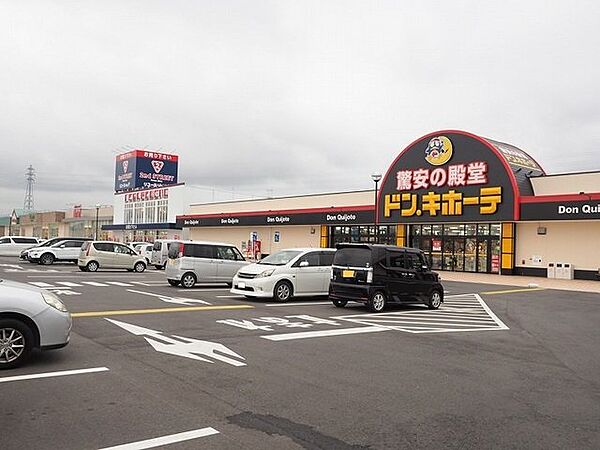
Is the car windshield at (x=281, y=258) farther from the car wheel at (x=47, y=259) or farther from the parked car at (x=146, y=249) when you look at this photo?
the car wheel at (x=47, y=259)

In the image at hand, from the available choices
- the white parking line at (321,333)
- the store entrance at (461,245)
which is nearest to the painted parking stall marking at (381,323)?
the white parking line at (321,333)

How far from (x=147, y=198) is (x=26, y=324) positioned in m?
59.0

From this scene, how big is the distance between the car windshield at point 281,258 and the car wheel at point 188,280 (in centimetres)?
445

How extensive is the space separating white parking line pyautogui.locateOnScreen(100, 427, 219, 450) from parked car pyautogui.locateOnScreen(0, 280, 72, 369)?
128 inches

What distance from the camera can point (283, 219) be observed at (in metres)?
44.0

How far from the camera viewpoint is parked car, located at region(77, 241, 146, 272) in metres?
28.6

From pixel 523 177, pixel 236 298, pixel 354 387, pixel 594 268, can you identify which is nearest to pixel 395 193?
pixel 523 177

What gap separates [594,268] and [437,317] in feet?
62.1

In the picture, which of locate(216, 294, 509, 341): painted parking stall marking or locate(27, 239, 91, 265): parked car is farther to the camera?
locate(27, 239, 91, 265): parked car

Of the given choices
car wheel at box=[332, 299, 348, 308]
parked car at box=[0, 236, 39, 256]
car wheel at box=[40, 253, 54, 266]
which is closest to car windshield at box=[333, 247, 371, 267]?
car wheel at box=[332, 299, 348, 308]

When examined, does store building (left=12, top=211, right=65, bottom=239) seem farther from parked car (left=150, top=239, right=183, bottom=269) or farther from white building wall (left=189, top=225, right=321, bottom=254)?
parked car (left=150, top=239, right=183, bottom=269)

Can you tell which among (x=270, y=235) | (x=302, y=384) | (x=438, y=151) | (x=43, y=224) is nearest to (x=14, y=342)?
(x=302, y=384)

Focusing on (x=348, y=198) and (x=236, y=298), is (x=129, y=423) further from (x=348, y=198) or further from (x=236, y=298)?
(x=348, y=198)

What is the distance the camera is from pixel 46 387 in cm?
631
